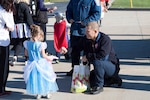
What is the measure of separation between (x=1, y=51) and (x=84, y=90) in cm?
149

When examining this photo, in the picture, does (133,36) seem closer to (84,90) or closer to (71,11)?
(71,11)

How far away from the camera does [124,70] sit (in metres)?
8.54

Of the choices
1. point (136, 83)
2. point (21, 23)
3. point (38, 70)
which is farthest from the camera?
point (21, 23)

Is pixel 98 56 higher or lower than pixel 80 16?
lower

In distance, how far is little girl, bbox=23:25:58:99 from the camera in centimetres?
638

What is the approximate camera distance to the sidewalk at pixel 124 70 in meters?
6.77

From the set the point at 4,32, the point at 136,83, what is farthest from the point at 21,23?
the point at 136,83

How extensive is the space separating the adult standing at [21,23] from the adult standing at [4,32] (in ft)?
6.07

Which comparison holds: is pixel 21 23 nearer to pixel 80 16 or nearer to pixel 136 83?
pixel 80 16

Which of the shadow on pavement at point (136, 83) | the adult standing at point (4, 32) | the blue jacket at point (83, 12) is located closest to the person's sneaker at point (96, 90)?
the shadow on pavement at point (136, 83)

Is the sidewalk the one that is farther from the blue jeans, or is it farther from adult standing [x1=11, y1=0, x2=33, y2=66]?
adult standing [x1=11, y1=0, x2=33, y2=66]

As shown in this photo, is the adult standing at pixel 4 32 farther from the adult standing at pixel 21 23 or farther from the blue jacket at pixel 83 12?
the adult standing at pixel 21 23

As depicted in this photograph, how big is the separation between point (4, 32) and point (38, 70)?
0.89 metres

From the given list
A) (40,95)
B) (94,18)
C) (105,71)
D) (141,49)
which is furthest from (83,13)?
(141,49)
